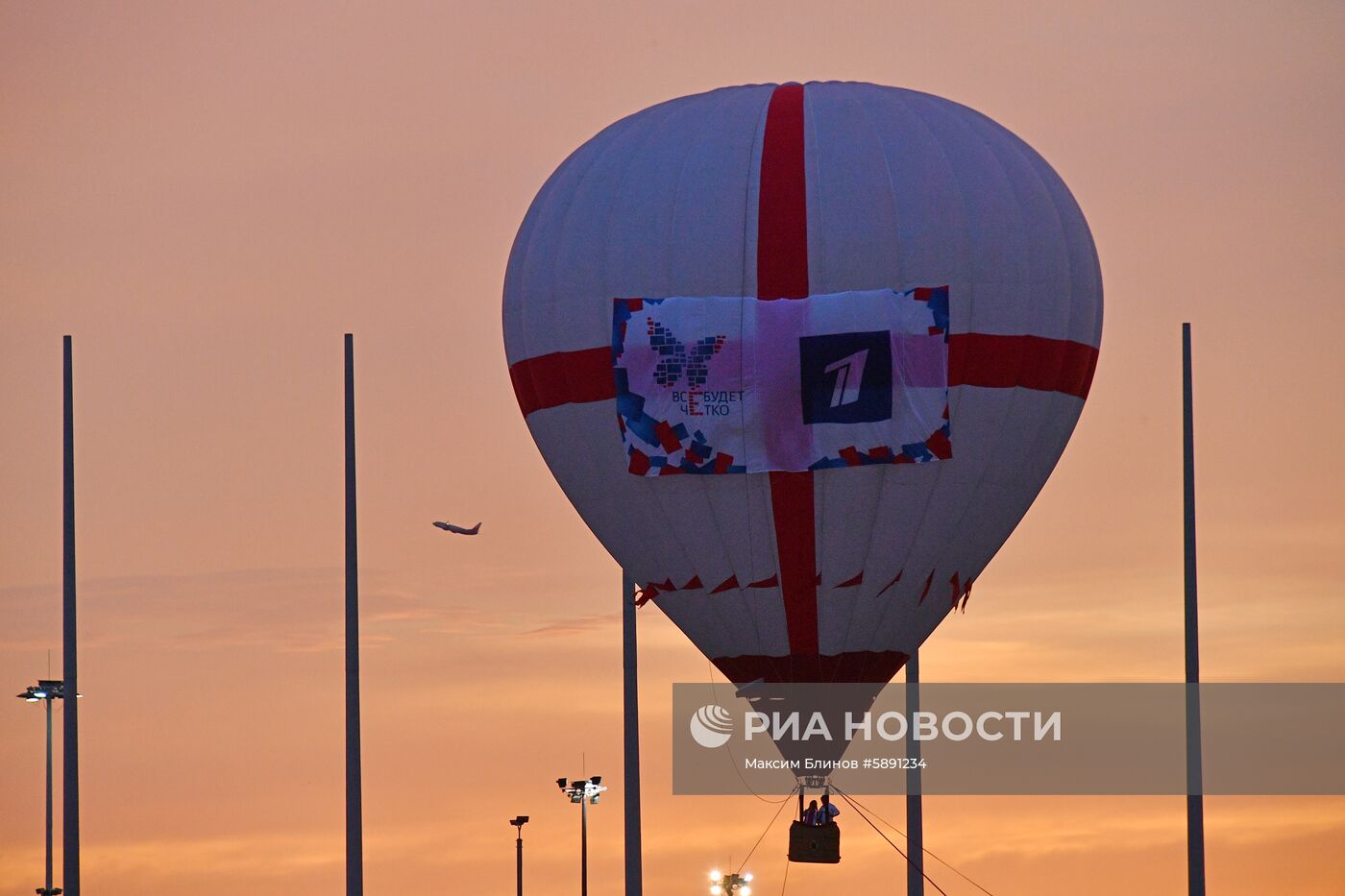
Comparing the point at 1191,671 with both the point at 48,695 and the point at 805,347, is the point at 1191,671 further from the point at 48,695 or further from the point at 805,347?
the point at 48,695

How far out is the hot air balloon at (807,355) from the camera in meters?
56.3

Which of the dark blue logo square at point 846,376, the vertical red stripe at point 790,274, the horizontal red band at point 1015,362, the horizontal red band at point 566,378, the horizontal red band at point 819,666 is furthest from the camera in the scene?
the horizontal red band at point 819,666

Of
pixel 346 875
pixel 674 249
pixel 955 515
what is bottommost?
pixel 346 875

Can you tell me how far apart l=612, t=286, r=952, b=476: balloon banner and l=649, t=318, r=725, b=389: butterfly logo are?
1 centimetres

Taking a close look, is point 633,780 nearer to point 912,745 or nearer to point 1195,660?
point 912,745

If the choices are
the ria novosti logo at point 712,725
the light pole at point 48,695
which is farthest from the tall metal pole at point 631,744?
the light pole at point 48,695

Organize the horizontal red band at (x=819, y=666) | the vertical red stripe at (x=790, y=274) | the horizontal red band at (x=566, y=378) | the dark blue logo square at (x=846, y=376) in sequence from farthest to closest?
the horizontal red band at (x=819, y=666)
the horizontal red band at (x=566, y=378)
the vertical red stripe at (x=790, y=274)
the dark blue logo square at (x=846, y=376)

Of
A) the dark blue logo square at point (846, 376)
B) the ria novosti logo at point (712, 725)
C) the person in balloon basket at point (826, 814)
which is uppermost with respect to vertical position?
the dark blue logo square at point (846, 376)

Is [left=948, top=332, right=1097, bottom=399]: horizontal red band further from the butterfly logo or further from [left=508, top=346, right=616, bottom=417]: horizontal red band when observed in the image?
[left=508, top=346, right=616, bottom=417]: horizontal red band

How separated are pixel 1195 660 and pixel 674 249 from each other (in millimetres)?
10312

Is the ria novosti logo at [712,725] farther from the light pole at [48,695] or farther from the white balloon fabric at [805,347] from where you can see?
the light pole at [48,695]

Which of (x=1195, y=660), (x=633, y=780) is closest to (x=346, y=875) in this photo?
(x=633, y=780)

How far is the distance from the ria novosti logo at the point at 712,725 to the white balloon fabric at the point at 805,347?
235 centimetres

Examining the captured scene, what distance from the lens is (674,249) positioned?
56.8m
